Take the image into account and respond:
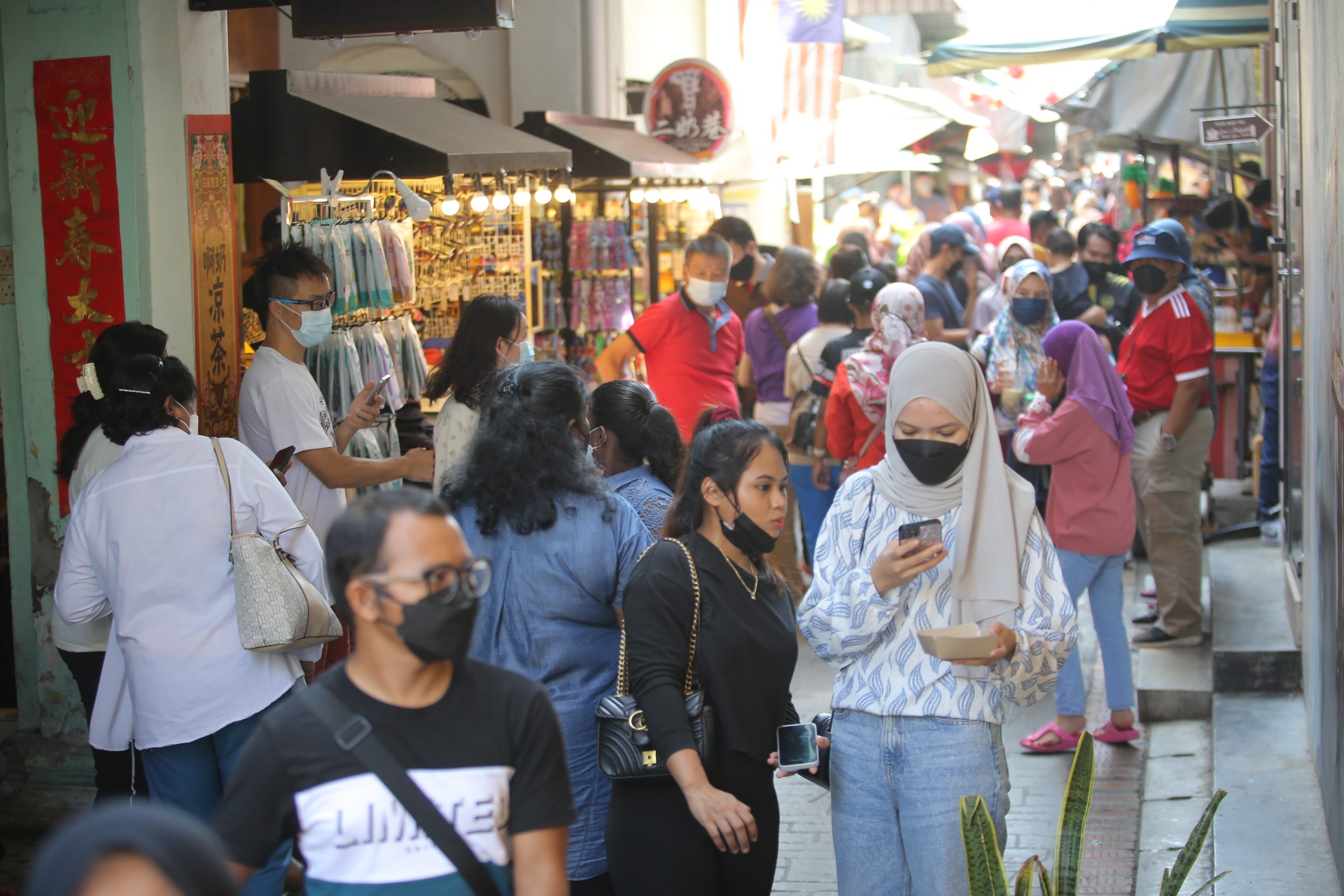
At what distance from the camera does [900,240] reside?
18.3 meters

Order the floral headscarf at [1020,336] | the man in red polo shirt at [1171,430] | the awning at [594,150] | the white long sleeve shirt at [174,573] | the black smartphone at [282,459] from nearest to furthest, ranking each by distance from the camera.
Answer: the white long sleeve shirt at [174,573], the black smartphone at [282,459], the man in red polo shirt at [1171,430], the floral headscarf at [1020,336], the awning at [594,150]

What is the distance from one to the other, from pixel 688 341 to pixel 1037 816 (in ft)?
10.6

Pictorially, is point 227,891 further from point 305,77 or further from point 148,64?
point 305,77

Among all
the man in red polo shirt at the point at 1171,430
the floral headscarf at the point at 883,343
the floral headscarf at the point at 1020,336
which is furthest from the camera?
the floral headscarf at the point at 1020,336

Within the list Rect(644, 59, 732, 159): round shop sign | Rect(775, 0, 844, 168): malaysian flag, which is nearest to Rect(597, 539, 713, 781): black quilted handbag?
Rect(644, 59, 732, 159): round shop sign

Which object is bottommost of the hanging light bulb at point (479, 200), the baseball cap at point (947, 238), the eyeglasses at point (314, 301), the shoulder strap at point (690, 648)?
the shoulder strap at point (690, 648)

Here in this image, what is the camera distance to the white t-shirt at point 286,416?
16.4ft

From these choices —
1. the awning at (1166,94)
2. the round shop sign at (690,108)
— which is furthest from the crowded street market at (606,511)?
the awning at (1166,94)

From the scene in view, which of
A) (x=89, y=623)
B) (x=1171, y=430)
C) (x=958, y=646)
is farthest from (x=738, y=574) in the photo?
(x=1171, y=430)

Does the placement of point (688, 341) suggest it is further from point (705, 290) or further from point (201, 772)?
point (201, 772)

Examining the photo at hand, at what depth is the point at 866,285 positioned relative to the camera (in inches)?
296

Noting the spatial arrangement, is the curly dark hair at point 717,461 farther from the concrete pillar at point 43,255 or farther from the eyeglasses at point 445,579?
the concrete pillar at point 43,255

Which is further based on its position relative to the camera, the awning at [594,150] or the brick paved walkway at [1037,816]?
the awning at [594,150]

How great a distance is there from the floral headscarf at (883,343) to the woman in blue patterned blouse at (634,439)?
9.17 ft
